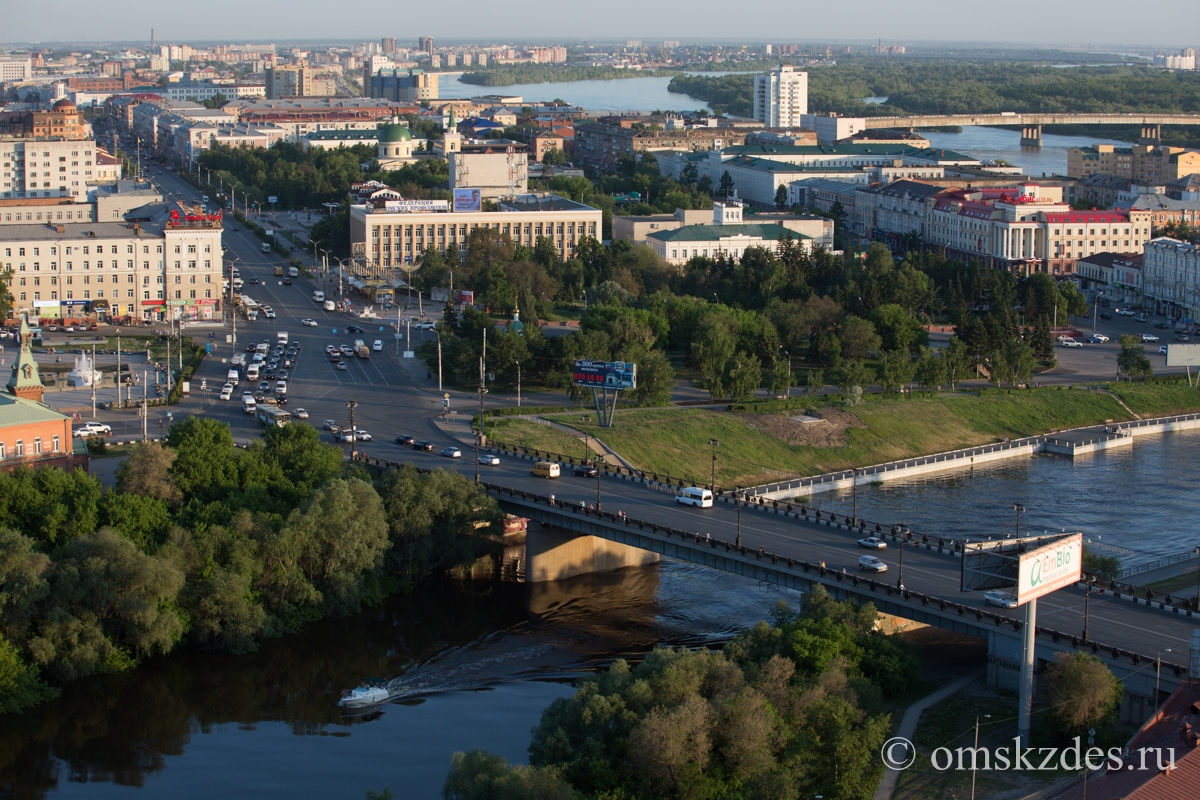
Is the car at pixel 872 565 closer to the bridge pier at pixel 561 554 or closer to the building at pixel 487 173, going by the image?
the bridge pier at pixel 561 554

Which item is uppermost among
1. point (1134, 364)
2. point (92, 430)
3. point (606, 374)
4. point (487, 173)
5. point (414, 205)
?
point (487, 173)

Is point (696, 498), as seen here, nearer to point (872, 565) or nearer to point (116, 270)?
point (872, 565)

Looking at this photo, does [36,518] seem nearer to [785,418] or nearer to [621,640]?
[621,640]

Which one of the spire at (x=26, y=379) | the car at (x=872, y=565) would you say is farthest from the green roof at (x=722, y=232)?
the car at (x=872, y=565)

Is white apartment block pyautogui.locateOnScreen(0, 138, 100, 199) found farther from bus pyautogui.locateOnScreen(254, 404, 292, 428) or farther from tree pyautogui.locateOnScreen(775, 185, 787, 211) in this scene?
bus pyautogui.locateOnScreen(254, 404, 292, 428)

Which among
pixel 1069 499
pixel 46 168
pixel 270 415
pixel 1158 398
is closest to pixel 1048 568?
pixel 1069 499

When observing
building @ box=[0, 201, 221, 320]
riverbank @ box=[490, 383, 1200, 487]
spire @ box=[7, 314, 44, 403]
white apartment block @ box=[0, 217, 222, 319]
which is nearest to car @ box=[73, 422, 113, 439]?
spire @ box=[7, 314, 44, 403]
